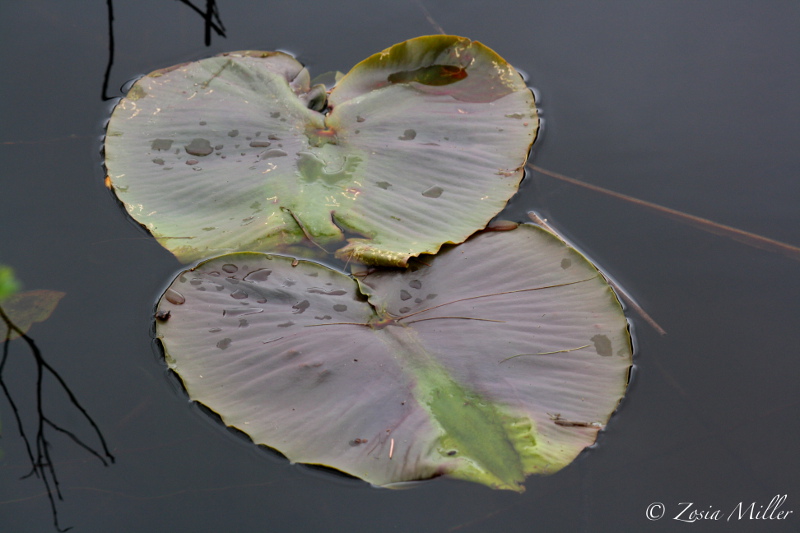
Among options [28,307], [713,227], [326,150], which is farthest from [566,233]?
[28,307]

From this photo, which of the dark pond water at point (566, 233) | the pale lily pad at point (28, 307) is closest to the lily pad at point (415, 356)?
the dark pond water at point (566, 233)

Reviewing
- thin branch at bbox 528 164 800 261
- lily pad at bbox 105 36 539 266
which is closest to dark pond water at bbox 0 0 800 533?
thin branch at bbox 528 164 800 261

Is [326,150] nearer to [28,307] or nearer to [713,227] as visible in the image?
[28,307]

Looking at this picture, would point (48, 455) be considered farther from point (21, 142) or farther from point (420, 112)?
point (420, 112)

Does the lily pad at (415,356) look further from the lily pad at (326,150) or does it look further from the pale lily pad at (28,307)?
the pale lily pad at (28,307)

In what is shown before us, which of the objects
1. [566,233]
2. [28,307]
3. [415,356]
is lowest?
[28,307]

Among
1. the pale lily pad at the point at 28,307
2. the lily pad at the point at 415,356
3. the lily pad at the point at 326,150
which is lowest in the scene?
the pale lily pad at the point at 28,307
